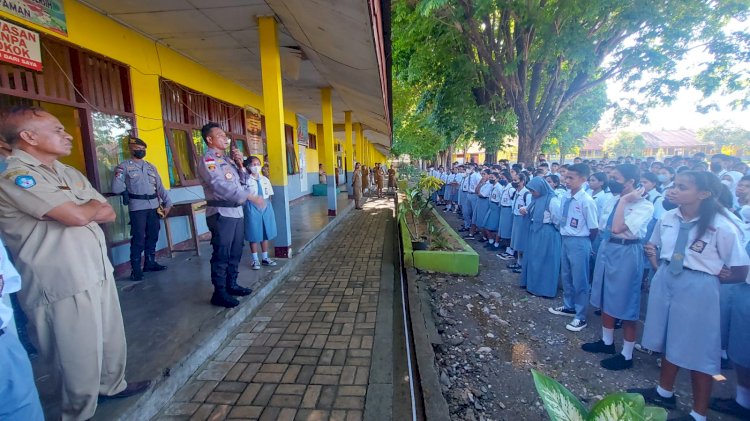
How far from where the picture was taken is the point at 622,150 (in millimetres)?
47219

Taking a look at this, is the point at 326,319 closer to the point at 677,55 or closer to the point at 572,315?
the point at 572,315

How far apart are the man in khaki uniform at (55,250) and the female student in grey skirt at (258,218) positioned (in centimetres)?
275

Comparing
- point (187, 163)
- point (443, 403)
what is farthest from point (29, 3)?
point (443, 403)

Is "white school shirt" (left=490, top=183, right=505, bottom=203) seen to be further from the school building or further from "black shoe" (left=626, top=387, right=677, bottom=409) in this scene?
"black shoe" (left=626, top=387, right=677, bottom=409)

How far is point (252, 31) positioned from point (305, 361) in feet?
16.5

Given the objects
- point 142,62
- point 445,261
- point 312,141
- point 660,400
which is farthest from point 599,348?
point 312,141

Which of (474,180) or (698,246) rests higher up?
(474,180)

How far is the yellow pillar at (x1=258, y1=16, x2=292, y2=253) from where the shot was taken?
5.04m

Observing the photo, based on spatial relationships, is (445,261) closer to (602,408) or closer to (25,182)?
(602,408)

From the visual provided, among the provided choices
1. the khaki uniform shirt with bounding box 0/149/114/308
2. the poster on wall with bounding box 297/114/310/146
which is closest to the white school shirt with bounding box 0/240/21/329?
the khaki uniform shirt with bounding box 0/149/114/308

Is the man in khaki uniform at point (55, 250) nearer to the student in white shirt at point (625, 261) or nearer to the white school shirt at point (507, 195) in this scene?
the student in white shirt at point (625, 261)

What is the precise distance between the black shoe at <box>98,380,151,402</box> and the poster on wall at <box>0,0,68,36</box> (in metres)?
3.95

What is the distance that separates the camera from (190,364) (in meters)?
2.82

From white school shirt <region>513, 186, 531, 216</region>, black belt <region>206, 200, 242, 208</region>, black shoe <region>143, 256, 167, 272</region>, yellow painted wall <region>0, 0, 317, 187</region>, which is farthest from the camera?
white school shirt <region>513, 186, 531, 216</region>
